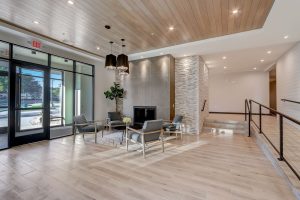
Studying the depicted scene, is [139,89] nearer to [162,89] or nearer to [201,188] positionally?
[162,89]

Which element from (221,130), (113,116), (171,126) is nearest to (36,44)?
(113,116)

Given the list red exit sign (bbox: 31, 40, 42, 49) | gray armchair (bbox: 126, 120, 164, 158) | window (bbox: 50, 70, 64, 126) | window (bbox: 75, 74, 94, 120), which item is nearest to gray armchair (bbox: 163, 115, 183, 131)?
gray armchair (bbox: 126, 120, 164, 158)

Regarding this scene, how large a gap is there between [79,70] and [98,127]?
295 centimetres

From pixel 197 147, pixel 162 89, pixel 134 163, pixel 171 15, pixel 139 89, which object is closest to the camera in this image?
pixel 134 163

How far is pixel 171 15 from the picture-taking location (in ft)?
12.2

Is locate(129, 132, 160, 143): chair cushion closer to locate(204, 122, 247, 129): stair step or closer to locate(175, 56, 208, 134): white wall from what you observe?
locate(175, 56, 208, 134): white wall

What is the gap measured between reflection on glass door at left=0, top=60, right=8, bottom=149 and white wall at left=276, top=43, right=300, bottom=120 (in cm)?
910

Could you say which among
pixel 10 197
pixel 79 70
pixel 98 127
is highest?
pixel 79 70

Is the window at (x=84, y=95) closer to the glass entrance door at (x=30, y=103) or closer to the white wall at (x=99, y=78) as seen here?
the white wall at (x=99, y=78)

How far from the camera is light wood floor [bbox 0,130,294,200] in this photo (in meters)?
2.32

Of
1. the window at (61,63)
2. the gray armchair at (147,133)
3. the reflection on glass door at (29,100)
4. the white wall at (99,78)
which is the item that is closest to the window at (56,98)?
the window at (61,63)

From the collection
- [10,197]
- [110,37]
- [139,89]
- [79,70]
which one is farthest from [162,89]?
[10,197]

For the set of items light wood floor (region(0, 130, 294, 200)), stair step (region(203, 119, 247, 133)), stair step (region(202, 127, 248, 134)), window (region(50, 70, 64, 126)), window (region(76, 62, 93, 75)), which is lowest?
light wood floor (region(0, 130, 294, 200))

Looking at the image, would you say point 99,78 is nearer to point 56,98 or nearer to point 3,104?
point 56,98
